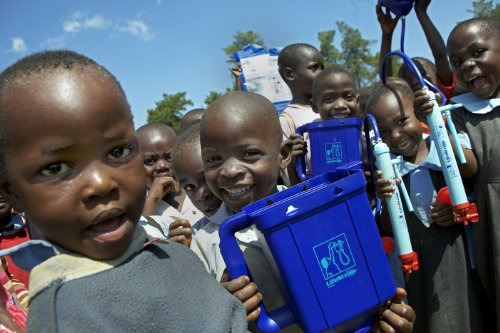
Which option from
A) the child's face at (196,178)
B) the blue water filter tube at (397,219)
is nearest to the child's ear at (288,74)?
the child's face at (196,178)

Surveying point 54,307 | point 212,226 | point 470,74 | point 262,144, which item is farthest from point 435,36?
point 54,307

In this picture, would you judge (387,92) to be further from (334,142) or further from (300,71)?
(300,71)

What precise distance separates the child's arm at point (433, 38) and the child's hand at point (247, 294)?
103 inches

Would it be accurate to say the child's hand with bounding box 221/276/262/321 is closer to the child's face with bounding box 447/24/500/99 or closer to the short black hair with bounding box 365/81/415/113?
the short black hair with bounding box 365/81/415/113

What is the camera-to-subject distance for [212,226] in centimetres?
189

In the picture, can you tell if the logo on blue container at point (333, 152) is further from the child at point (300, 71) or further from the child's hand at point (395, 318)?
the child's hand at point (395, 318)

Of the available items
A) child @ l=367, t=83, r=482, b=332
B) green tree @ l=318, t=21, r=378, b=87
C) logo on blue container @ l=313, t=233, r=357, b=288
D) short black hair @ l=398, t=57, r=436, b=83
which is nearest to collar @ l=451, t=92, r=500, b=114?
child @ l=367, t=83, r=482, b=332

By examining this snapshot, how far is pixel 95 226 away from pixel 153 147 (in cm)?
261

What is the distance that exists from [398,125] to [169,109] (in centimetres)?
2945

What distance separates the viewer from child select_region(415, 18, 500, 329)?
241 cm

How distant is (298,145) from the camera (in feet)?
8.95

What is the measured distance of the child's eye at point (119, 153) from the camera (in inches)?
37.6

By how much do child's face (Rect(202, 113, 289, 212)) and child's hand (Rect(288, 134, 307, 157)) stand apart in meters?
0.93

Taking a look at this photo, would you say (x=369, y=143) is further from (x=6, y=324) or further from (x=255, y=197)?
(x=6, y=324)
